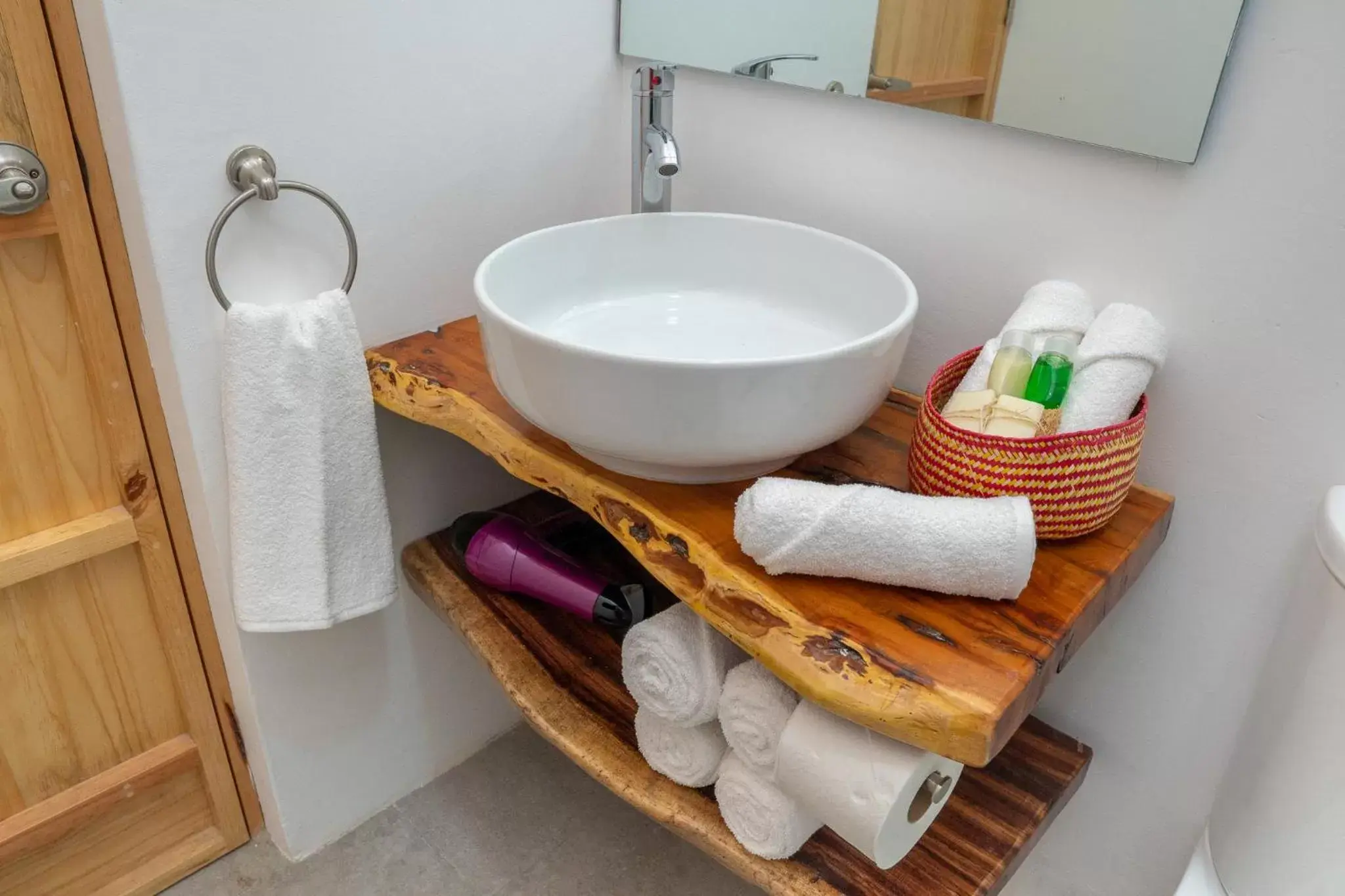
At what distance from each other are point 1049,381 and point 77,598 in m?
1.17

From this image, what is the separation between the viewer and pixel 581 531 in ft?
4.54

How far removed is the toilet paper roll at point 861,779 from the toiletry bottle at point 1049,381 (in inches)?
13.2

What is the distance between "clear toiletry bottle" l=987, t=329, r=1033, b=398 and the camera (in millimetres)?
888

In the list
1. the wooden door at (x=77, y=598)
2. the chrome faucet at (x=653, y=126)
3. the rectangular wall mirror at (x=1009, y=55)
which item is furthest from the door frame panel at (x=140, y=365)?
the rectangular wall mirror at (x=1009, y=55)

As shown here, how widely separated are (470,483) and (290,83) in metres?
0.61

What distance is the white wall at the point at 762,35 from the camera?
3.58 feet

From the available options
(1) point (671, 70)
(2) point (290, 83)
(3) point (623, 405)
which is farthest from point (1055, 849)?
(2) point (290, 83)

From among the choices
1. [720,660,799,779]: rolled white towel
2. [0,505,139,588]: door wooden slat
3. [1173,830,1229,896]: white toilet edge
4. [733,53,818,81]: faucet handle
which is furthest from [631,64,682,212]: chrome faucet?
[1173,830,1229,896]: white toilet edge

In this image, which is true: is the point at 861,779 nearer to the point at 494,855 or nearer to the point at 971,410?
the point at 971,410

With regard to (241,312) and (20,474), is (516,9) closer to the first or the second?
(241,312)

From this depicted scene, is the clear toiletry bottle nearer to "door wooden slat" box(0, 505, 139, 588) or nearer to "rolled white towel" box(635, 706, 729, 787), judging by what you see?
"rolled white towel" box(635, 706, 729, 787)

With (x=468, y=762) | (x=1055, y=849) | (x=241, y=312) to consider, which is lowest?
(x=468, y=762)

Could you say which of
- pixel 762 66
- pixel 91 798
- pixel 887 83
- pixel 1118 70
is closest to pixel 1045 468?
pixel 1118 70

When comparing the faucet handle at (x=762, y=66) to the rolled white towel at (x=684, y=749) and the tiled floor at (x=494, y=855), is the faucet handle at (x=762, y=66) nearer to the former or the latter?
the rolled white towel at (x=684, y=749)
